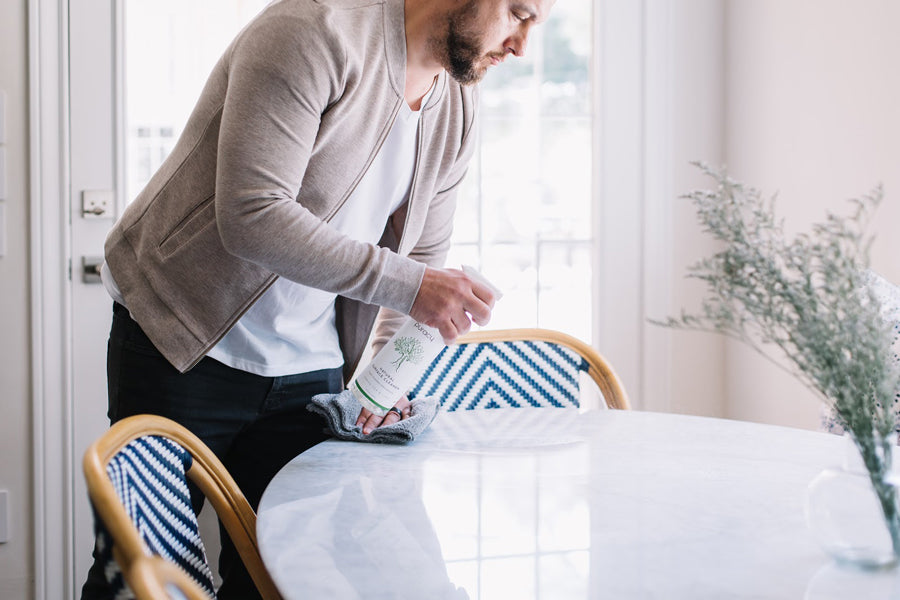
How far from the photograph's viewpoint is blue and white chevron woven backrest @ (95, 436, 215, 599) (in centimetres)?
90

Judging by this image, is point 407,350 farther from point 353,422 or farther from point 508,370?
point 508,370

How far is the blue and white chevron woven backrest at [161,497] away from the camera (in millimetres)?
898

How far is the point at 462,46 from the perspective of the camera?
52.0 inches

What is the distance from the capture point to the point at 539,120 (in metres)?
2.53

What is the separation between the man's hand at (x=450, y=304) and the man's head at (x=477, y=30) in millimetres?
339

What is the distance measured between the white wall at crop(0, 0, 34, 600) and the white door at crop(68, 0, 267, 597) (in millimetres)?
109

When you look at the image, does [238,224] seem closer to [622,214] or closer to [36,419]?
[36,419]

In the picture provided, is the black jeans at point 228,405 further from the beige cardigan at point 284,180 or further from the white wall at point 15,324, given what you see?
the white wall at point 15,324

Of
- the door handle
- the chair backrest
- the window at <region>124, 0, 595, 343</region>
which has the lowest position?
the chair backrest

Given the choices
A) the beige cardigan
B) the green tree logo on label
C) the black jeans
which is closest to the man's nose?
the beige cardigan

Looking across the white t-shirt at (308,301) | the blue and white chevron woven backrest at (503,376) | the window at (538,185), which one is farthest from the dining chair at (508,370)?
the window at (538,185)

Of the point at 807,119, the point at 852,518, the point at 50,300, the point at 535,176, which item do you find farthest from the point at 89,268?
the point at 852,518

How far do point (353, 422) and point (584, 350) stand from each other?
2.08 ft

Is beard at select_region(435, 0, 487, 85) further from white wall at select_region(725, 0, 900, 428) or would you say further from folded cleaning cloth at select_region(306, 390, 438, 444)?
white wall at select_region(725, 0, 900, 428)
